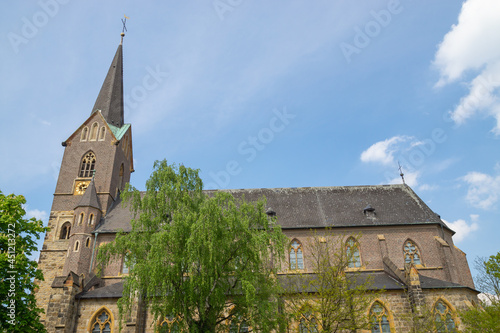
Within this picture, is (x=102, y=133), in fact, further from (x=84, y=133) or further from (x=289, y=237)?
(x=289, y=237)

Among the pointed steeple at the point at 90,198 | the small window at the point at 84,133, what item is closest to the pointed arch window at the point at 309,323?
the pointed steeple at the point at 90,198

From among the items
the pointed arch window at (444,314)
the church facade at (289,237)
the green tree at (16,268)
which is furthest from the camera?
the church facade at (289,237)

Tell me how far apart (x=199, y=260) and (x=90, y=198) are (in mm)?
14902

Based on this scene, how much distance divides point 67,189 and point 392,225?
23926 mm

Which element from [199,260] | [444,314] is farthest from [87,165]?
[444,314]

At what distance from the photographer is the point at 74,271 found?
24.8 metres

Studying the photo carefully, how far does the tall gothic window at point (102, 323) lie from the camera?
21609mm

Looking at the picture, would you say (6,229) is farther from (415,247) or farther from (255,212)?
(415,247)

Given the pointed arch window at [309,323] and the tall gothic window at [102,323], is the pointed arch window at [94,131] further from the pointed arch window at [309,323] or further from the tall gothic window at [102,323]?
the pointed arch window at [309,323]

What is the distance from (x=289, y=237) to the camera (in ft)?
90.1

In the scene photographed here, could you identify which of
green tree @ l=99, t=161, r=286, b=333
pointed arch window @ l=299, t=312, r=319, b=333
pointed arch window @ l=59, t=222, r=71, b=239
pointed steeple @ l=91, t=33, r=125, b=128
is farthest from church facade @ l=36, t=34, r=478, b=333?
green tree @ l=99, t=161, r=286, b=333

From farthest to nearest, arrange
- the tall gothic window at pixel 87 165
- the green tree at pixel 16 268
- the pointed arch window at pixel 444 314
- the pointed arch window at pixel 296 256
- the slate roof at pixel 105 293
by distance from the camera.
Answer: the tall gothic window at pixel 87 165
the pointed arch window at pixel 296 256
the slate roof at pixel 105 293
the pointed arch window at pixel 444 314
the green tree at pixel 16 268

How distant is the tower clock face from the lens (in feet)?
97.8

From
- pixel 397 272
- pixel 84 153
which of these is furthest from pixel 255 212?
pixel 84 153
